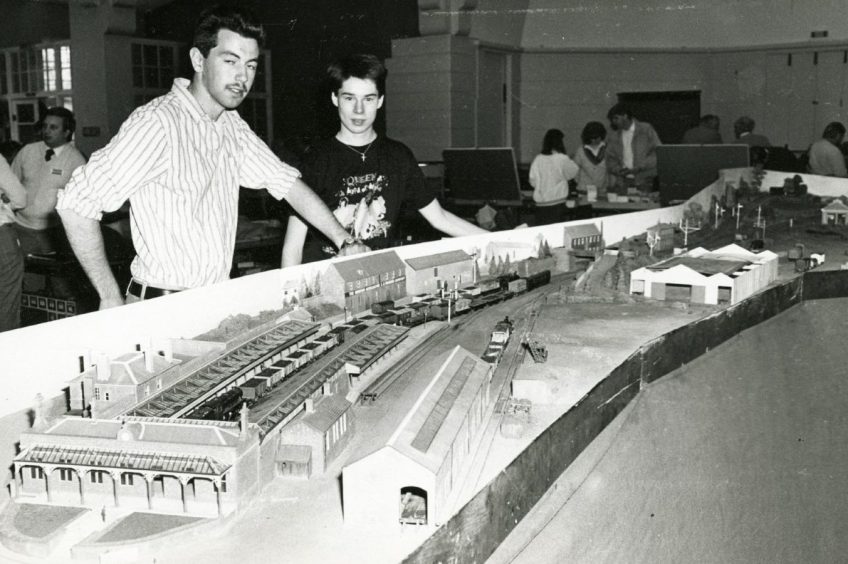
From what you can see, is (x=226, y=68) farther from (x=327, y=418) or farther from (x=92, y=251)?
(x=327, y=418)

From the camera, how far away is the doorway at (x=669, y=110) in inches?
577

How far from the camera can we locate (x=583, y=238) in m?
5.16

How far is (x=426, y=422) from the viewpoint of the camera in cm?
173

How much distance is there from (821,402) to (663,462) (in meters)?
1.64

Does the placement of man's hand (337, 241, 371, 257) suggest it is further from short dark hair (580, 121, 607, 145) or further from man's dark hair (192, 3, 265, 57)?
short dark hair (580, 121, 607, 145)

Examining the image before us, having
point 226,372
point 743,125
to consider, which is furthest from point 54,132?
point 743,125

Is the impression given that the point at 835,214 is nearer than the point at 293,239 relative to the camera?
No

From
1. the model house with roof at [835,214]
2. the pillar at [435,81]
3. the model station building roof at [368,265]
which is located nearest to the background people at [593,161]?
the pillar at [435,81]

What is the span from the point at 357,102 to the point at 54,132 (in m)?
3.88

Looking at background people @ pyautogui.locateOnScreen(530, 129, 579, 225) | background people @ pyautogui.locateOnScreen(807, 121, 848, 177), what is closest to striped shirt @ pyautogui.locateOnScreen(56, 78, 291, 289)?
background people @ pyautogui.locateOnScreen(530, 129, 579, 225)

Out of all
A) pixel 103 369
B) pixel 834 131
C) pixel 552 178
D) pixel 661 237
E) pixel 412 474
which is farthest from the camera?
pixel 834 131

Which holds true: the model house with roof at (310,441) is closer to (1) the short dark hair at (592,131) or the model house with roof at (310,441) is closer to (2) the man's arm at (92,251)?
(2) the man's arm at (92,251)

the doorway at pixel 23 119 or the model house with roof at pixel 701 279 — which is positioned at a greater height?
the doorway at pixel 23 119

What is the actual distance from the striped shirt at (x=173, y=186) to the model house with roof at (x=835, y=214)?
5266 millimetres
